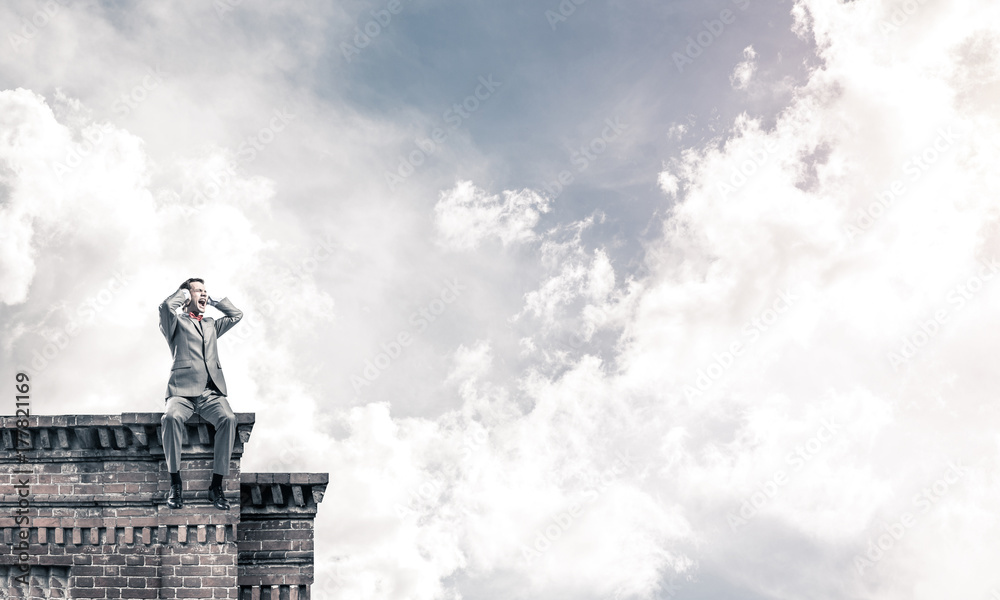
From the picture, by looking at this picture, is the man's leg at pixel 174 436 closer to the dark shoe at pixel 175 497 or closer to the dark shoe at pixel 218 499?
the dark shoe at pixel 175 497

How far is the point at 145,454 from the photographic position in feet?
37.7

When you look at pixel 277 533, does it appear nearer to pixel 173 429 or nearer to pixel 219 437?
pixel 219 437

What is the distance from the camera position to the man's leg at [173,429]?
1102 cm

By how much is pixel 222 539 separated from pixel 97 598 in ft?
6.04

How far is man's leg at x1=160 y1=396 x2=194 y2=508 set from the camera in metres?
11.0

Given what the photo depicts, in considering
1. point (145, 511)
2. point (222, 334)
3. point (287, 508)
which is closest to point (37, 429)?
point (145, 511)

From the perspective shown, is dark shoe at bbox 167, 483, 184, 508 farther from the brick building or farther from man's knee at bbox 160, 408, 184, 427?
man's knee at bbox 160, 408, 184, 427

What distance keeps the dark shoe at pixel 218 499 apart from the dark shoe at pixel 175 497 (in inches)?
16.9

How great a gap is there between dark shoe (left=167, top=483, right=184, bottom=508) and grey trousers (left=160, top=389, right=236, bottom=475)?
262 mm

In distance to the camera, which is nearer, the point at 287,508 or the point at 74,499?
the point at 74,499

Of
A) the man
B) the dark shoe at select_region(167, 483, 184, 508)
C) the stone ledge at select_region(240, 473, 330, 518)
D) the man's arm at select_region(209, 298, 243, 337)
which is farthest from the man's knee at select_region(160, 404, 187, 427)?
the stone ledge at select_region(240, 473, 330, 518)

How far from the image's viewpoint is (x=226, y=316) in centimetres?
1206

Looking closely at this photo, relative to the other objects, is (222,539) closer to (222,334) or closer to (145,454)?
(145,454)

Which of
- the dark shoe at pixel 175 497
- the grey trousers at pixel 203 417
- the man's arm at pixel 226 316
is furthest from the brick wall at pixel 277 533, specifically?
the man's arm at pixel 226 316
